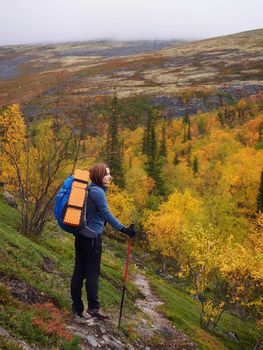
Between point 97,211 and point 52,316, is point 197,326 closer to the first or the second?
point 52,316

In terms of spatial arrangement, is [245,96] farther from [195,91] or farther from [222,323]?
[222,323]

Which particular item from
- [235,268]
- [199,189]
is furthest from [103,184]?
[199,189]

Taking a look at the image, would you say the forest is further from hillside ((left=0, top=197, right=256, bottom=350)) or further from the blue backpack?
the blue backpack

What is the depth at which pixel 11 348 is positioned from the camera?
6.16m

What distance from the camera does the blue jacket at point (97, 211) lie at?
8453 millimetres

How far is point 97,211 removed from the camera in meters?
8.64

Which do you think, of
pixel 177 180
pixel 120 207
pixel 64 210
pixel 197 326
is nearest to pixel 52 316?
pixel 64 210

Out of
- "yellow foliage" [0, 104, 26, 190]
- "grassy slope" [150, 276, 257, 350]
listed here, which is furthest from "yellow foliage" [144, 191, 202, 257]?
"yellow foliage" [0, 104, 26, 190]

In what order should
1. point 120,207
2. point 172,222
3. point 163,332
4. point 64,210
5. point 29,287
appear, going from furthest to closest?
point 120,207, point 172,222, point 163,332, point 29,287, point 64,210

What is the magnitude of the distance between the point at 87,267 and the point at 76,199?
5.59ft

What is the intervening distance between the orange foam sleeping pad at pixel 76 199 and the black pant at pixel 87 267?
615 millimetres

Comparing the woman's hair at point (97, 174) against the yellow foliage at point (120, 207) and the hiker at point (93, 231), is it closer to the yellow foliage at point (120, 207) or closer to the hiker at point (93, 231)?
the hiker at point (93, 231)

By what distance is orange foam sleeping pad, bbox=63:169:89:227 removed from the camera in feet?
26.8

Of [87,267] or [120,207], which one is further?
[120,207]
